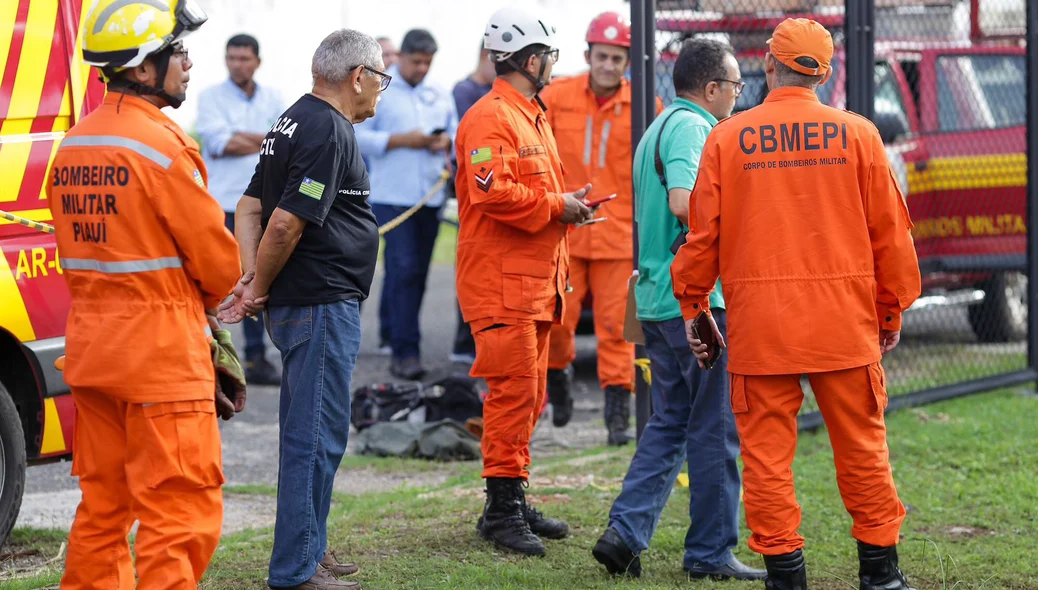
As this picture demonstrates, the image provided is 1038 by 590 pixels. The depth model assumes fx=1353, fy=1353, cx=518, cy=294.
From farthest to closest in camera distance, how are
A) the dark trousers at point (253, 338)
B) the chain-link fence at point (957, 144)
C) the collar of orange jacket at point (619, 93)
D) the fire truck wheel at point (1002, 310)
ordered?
1. the fire truck wheel at point (1002, 310)
2. the chain-link fence at point (957, 144)
3. the dark trousers at point (253, 338)
4. the collar of orange jacket at point (619, 93)

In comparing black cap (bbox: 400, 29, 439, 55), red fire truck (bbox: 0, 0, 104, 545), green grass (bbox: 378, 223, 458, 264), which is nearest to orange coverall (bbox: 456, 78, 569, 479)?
red fire truck (bbox: 0, 0, 104, 545)

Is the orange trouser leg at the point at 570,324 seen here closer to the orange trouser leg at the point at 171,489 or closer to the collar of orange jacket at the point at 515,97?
the collar of orange jacket at the point at 515,97

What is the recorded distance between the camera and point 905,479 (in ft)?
21.0

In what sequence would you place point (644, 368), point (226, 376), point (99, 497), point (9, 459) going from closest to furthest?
point (99, 497) → point (226, 376) → point (9, 459) → point (644, 368)

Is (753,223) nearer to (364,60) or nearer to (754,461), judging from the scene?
(754,461)

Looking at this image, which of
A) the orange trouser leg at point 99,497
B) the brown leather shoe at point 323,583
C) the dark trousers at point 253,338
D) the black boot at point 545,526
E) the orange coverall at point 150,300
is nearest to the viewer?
the orange coverall at point 150,300

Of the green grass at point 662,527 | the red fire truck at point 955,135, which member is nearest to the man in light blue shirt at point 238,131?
the green grass at point 662,527

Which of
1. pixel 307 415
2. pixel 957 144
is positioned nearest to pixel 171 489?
pixel 307 415

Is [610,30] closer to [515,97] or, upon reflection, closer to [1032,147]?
[515,97]

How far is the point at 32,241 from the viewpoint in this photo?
495 cm

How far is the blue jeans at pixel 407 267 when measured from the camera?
9.50 meters

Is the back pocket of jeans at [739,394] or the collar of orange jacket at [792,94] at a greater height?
the collar of orange jacket at [792,94]

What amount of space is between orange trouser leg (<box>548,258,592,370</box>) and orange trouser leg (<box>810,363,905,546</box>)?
3.14 m

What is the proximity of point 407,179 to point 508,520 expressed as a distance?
15.3 ft
